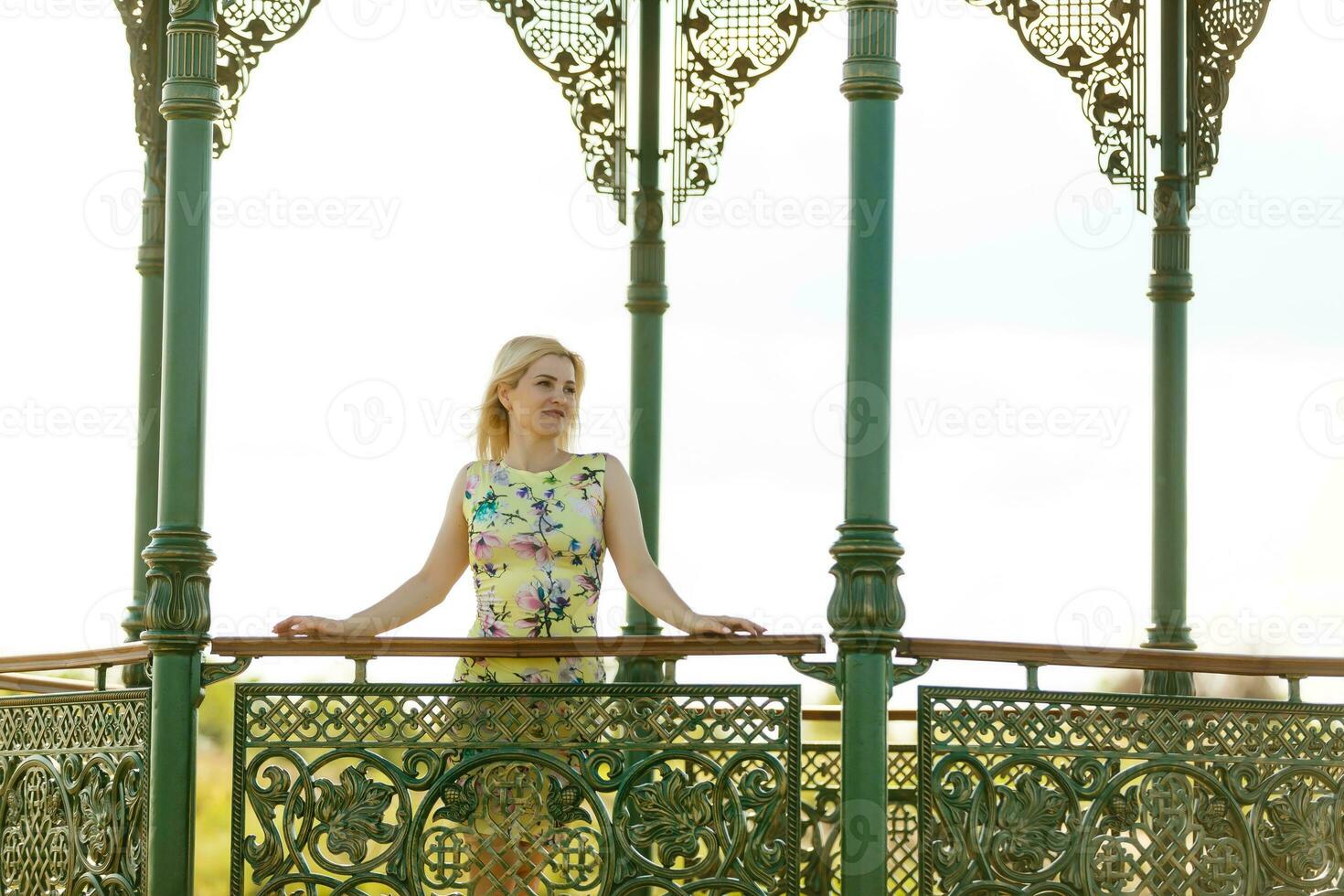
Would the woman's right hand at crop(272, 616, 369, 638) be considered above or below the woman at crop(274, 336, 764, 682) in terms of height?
below

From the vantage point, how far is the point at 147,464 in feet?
27.6

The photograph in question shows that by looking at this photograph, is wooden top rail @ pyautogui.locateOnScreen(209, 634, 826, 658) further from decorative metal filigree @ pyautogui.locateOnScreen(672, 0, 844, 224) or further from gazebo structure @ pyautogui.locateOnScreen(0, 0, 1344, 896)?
decorative metal filigree @ pyautogui.locateOnScreen(672, 0, 844, 224)

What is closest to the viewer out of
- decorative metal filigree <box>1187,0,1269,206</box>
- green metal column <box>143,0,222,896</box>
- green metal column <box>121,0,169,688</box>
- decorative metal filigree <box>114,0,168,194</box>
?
green metal column <box>143,0,222,896</box>

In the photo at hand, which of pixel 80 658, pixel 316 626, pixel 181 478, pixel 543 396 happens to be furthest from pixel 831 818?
pixel 80 658

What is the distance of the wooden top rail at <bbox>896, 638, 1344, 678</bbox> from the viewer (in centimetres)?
596

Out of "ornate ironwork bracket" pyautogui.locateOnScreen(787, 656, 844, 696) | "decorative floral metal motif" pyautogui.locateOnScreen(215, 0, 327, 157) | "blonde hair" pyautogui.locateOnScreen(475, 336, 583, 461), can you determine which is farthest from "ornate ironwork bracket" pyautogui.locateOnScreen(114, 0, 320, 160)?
"ornate ironwork bracket" pyautogui.locateOnScreen(787, 656, 844, 696)

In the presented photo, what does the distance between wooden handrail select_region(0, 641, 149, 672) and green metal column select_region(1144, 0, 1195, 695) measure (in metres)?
4.39

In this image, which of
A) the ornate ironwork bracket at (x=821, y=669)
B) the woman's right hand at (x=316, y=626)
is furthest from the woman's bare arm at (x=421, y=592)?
the ornate ironwork bracket at (x=821, y=669)

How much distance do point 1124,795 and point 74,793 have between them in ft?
11.3

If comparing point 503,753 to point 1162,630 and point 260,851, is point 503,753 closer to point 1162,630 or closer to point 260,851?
point 260,851

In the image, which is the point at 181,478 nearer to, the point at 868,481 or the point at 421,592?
the point at 421,592

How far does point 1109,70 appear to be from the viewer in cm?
852

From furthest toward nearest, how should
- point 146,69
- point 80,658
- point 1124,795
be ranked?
1. point 146,69
2. point 80,658
3. point 1124,795

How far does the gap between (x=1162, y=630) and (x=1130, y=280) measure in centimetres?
1508
